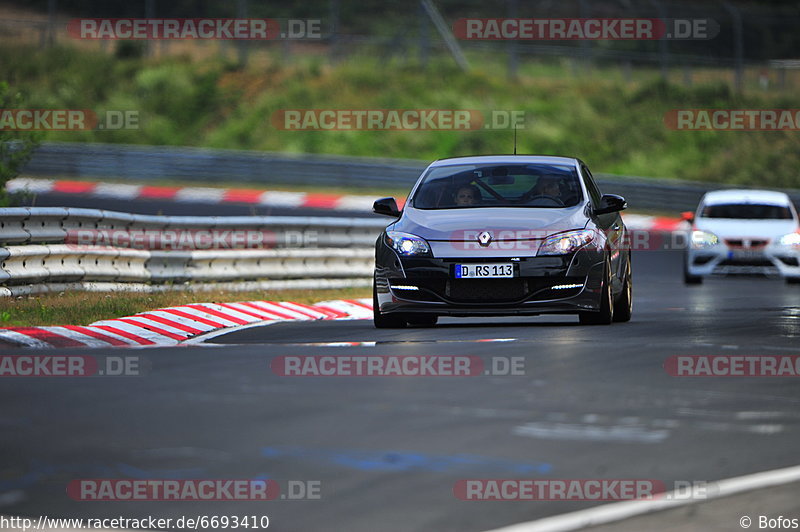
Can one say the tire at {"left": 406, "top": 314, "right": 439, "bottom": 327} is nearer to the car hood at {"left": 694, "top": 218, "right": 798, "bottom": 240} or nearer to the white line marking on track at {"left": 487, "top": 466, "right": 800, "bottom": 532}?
the white line marking on track at {"left": 487, "top": 466, "right": 800, "bottom": 532}

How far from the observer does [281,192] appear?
37406 millimetres

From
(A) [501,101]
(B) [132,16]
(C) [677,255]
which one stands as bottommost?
(C) [677,255]

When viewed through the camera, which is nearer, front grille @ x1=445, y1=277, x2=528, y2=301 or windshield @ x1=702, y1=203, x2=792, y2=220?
front grille @ x1=445, y1=277, x2=528, y2=301

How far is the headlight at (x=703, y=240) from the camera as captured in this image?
21484 mm

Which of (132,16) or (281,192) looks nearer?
(281,192)

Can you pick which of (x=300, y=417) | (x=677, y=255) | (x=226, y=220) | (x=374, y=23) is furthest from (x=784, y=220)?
(x=374, y=23)

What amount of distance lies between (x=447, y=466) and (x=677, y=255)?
21.9 meters

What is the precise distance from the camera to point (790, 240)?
69.7ft

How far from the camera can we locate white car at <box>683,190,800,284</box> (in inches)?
834

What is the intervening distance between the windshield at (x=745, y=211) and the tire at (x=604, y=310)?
9346 mm

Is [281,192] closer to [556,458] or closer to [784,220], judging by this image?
[784,220]

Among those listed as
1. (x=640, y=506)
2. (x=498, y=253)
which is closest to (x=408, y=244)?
(x=498, y=253)

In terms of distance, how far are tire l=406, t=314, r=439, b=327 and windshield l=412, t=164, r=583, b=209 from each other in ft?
3.27

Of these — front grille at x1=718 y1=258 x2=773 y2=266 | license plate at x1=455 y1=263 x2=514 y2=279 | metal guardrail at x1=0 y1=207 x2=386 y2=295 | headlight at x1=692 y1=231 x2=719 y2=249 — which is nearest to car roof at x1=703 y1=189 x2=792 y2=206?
headlight at x1=692 y1=231 x2=719 y2=249
